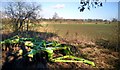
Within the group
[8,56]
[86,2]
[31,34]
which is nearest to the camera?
[86,2]

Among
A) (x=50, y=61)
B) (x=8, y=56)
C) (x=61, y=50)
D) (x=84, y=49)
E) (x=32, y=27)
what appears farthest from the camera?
(x=32, y=27)

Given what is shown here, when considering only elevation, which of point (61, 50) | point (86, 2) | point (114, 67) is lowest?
point (114, 67)

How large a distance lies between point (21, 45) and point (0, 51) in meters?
1.24

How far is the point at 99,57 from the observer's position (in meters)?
10.1

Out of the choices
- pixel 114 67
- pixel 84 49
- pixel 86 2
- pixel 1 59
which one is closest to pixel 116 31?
pixel 84 49

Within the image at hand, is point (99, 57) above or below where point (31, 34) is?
below

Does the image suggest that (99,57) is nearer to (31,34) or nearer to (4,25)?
(31,34)

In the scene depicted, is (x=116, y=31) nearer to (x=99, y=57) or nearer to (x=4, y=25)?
(x=99, y=57)

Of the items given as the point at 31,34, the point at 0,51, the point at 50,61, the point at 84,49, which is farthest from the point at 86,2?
the point at 31,34

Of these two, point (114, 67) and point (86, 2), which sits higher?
point (86, 2)

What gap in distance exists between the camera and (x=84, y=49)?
11289mm

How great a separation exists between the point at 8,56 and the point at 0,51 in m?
0.75

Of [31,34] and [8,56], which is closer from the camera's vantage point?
[8,56]

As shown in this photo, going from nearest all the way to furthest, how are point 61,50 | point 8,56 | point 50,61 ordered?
point 50,61, point 8,56, point 61,50
